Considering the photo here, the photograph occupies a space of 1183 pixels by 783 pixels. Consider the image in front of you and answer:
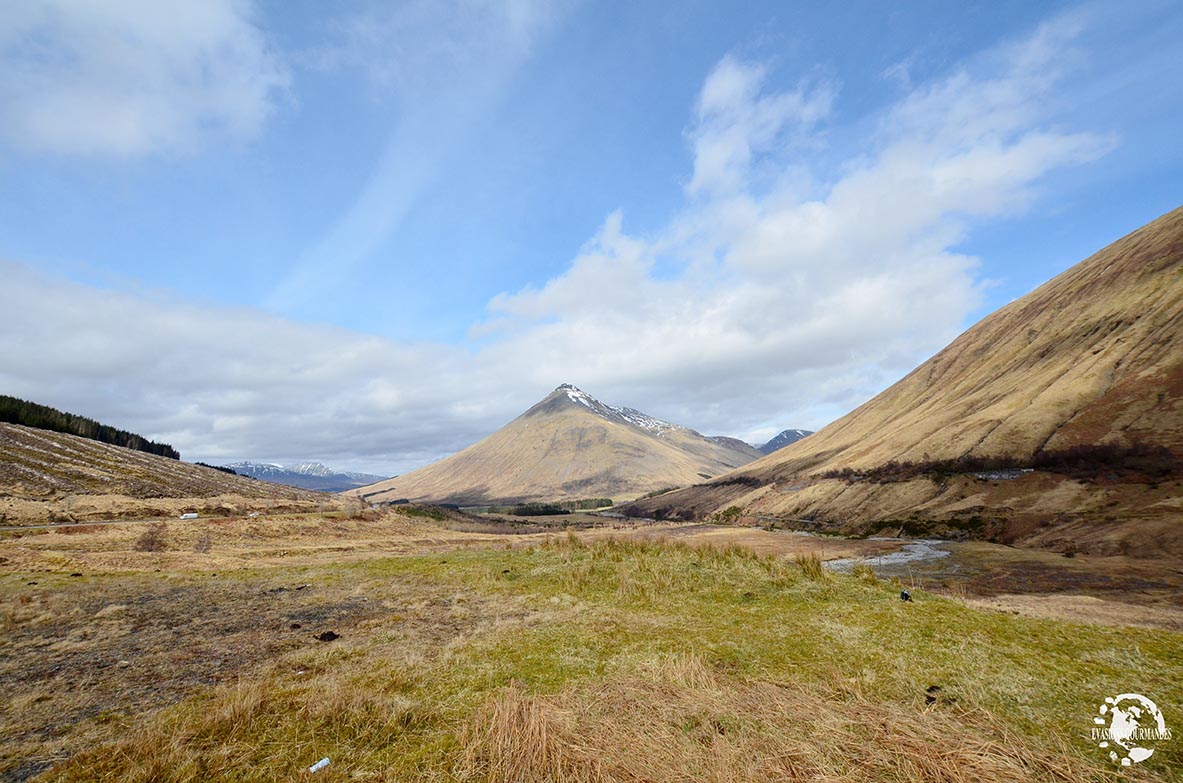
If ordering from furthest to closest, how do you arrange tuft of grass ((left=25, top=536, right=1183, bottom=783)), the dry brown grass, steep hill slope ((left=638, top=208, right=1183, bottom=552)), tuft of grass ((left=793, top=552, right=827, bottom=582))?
steep hill slope ((left=638, top=208, right=1183, bottom=552)) < tuft of grass ((left=793, top=552, right=827, bottom=582)) < tuft of grass ((left=25, top=536, right=1183, bottom=783)) < the dry brown grass

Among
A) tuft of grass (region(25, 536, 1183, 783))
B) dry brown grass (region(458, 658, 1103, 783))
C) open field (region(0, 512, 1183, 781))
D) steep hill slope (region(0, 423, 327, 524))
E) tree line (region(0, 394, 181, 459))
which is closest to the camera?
dry brown grass (region(458, 658, 1103, 783))

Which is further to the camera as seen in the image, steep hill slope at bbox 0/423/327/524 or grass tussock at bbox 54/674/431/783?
steep hill slope at bbox 0/423/327/524

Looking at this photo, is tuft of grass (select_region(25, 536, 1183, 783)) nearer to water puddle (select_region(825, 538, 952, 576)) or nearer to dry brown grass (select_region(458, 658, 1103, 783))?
dry brown grass (select_region(458, 658, 1103, 783))

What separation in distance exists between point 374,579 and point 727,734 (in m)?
17.1

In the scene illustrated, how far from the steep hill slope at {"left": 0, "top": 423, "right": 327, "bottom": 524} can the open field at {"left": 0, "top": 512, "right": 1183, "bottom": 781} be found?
26.4m

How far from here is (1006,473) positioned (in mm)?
68500

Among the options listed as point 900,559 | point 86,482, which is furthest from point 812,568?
point 86,482

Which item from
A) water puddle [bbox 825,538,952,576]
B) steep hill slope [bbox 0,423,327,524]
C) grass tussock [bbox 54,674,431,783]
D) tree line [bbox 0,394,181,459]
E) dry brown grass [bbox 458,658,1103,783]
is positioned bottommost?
water puddle [bbox 825,538,952,576]

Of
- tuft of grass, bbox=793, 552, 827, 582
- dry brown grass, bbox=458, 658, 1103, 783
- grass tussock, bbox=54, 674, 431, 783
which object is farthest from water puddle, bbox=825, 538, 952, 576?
grass tussock, bbox=54, 674, 431, 783

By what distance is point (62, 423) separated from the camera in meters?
80.2

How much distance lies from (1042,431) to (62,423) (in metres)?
154

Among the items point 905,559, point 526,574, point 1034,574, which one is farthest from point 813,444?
Result: point 526,574

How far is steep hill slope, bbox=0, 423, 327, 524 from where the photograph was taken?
36.3 metres

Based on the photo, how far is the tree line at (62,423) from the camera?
70312 mm
